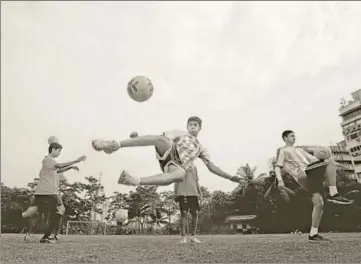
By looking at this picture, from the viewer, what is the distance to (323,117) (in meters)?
5.80

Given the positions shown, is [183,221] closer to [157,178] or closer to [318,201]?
[157,178]

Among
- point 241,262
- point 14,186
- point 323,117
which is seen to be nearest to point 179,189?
point 241,262

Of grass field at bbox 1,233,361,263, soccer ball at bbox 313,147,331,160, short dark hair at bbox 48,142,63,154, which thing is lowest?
grass field at bbox 1,233,361,263

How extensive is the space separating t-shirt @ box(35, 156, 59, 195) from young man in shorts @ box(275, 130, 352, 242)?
3.01m

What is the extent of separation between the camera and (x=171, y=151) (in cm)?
447

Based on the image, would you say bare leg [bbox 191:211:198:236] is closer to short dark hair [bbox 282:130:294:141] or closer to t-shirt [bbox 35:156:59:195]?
short dark hair [bbox 282:130:294:141]

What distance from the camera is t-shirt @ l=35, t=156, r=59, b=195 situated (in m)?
5.34

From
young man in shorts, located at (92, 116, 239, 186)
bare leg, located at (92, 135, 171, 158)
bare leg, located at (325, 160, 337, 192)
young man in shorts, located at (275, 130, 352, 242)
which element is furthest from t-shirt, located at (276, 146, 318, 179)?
bare leg, located at (92, 135, 171, 158)

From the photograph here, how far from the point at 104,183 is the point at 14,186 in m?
1.53

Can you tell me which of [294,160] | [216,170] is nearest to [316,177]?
[294,160]

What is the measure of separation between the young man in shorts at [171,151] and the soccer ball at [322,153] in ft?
3.62

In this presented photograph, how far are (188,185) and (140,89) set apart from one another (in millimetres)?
1385

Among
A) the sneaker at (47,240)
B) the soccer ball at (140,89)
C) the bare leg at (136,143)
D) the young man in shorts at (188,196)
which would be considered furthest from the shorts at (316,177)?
the sneaker at (47,240)

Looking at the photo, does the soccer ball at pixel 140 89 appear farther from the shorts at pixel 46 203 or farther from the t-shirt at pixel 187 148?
the shorts at pixel 46 203
